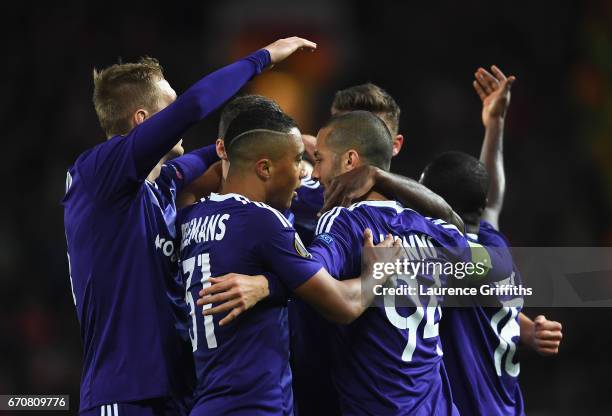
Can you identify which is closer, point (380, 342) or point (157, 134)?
point (157, 134)

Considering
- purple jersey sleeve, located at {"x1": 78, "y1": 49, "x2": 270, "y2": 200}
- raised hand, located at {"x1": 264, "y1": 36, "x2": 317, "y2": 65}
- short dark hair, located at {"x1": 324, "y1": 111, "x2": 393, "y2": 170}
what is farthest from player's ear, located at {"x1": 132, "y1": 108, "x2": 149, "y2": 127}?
short dark hair, located at {"x1": 324, "y1": 111, "x2": 393, "y2": 170}

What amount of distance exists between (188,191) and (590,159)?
9131mm

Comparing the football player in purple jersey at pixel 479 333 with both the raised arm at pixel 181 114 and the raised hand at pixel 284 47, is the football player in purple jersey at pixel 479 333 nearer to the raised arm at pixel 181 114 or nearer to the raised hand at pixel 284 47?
the raised hand at pixel 284 47

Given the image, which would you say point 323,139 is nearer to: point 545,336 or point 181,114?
point 181,114

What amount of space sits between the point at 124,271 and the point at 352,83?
1019 cm

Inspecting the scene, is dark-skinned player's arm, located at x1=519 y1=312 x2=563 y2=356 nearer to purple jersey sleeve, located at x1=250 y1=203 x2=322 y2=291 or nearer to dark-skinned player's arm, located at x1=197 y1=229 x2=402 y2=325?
dark-skinned player's arm, located at x1=197 y1=229 x2=402 y2=325

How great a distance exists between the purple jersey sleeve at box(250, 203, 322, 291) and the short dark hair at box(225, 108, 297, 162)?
403 millimetres

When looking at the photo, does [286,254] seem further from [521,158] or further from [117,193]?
[521,158]

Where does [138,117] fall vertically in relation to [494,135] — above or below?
above

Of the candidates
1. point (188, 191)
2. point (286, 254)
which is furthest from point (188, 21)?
point (286, 254)

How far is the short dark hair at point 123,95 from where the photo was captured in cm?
415

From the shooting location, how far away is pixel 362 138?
430cm

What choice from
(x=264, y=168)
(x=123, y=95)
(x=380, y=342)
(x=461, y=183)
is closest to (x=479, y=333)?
(x=461, y=183)

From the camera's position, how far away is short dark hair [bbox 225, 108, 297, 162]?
3.77 m
